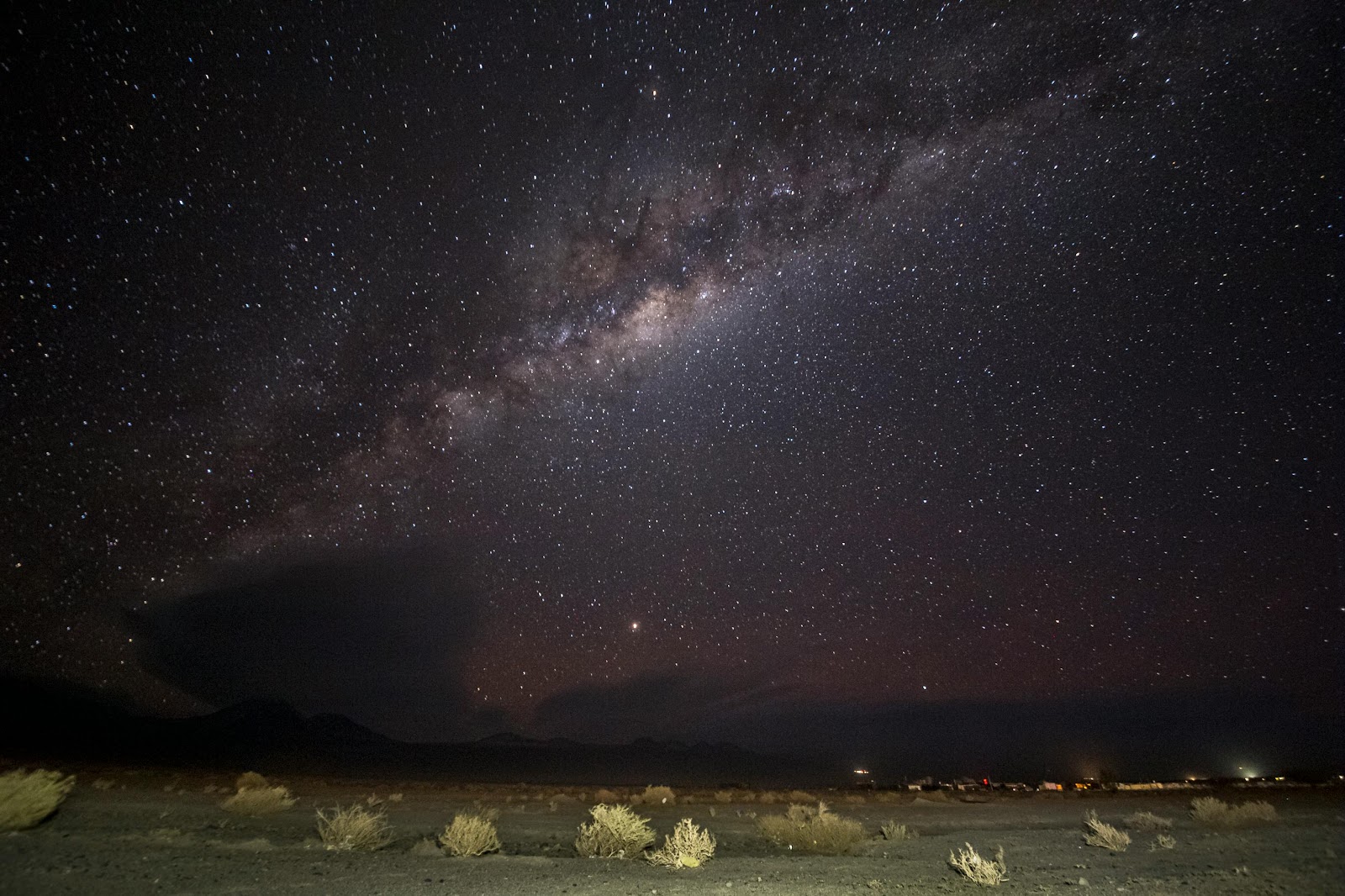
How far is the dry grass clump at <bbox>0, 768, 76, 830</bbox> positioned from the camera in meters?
7.54

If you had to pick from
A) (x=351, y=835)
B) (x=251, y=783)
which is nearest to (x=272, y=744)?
(x=251, y=783)

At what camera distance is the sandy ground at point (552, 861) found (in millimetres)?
6684

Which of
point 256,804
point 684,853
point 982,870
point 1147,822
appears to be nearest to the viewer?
point 982,870

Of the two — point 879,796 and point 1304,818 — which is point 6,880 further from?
point 879,796

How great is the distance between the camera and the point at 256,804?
39.3 ft

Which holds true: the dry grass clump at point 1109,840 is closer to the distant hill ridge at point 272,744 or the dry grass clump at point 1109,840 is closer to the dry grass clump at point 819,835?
the dry grass clump at point 819,835

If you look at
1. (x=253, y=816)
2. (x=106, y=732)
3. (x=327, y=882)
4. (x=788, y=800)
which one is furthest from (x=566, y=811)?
(x=106, y=732)

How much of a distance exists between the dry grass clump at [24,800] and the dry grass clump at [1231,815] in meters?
Result: 22.8

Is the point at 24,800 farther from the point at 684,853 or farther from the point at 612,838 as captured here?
the point at 684,853

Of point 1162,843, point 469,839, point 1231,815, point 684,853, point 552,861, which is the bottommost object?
point 1231,815

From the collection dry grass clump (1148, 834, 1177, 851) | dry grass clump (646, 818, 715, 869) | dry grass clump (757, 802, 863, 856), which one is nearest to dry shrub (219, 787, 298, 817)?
dry grass clump (646, 818, 715, 869)

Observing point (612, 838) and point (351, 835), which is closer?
point (351, 835)

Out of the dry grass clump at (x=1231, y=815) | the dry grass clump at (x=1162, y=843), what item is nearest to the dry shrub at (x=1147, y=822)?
the dry grass clump at (x=1231, y=815)

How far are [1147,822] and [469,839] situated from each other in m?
16.5
